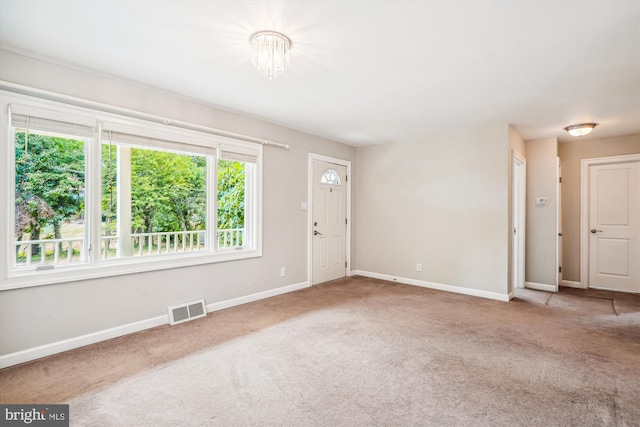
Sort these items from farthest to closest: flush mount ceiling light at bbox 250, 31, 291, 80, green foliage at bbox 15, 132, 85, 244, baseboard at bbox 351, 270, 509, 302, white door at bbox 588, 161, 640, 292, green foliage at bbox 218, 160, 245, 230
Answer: white door at bbox 588, 161, 640, 292 → baseboard at bbox 351, 270, 509, 302 → green foliage at bbox 218, 160, 245, 230 → green foliage at bbox 15, 132, 85, 244 → flush mount ceiling light at bbox 250, 31, 291, 80

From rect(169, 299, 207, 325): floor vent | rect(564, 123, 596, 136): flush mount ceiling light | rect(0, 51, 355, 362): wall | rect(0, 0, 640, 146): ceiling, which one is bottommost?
rect(169, 299, 207, 325): floor vent

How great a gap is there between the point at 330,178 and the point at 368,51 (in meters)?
3.04

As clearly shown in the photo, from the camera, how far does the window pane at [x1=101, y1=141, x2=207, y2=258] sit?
3.03m

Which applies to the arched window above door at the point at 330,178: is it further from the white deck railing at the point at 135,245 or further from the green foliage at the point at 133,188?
the white deck railing at the point at 135,245

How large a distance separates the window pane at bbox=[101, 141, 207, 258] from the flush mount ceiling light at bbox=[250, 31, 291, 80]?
1711 mm

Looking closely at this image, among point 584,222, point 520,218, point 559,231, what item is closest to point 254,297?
point 520,218

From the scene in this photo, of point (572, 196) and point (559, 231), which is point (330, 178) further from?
point (572, 196)

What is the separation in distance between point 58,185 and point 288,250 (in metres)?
2.74

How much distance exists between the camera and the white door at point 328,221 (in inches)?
199

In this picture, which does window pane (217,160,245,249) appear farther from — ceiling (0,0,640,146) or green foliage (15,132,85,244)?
green foliage (15,132,85,244)

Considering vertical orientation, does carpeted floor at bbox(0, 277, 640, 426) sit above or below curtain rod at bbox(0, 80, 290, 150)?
below

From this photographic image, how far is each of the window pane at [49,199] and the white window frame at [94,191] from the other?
3.2 inches

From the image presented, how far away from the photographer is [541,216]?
16.3 ft

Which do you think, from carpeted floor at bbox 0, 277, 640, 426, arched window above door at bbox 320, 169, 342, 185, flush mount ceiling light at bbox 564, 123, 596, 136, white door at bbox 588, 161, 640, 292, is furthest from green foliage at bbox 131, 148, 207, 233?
white door at bbox 588, 161, 640, 292
